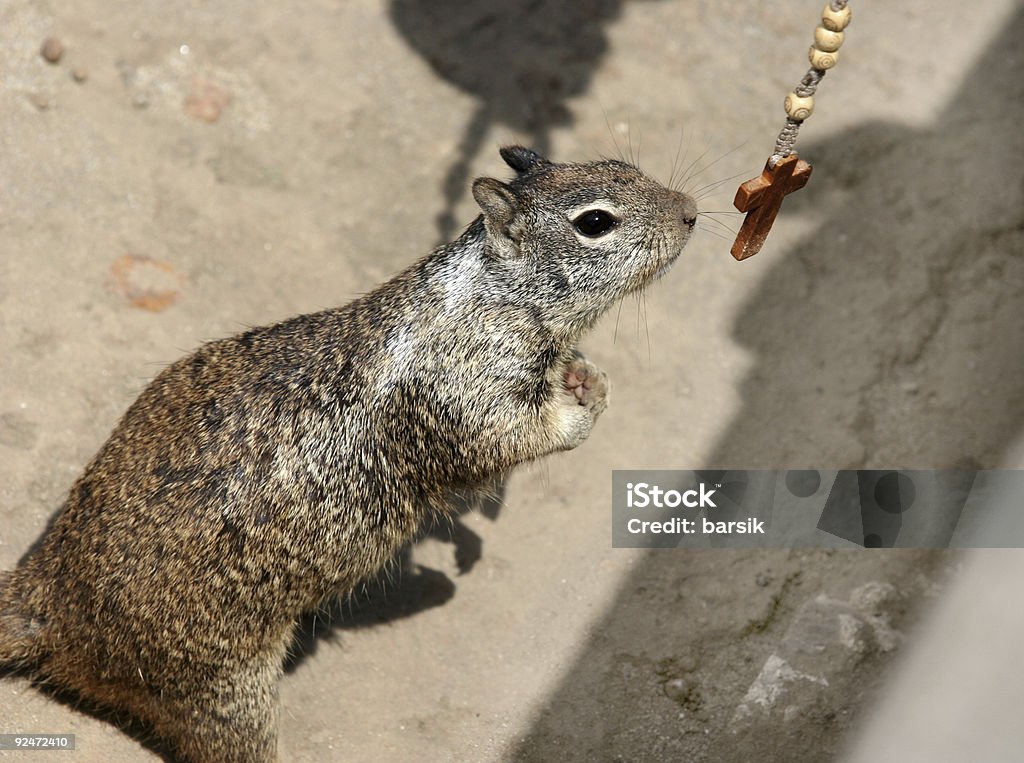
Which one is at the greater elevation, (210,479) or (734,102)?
(734,102)

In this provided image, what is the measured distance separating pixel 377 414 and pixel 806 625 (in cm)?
243

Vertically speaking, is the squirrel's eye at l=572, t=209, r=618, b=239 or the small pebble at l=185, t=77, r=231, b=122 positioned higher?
the small pebble at l=185, t=77, r=231, b=122

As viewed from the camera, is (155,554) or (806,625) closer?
A: (155,554)

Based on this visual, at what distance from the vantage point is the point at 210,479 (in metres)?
4.32

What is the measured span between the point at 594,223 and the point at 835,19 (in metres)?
1.19

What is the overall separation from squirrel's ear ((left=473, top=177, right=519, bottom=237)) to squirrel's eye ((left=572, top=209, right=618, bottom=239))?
268mm

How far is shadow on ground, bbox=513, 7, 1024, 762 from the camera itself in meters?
5.17

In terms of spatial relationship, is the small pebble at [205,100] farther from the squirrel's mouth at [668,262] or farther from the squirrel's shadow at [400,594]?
the squirrel's mouth at [668,262]

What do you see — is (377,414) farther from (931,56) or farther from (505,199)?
(931,56)

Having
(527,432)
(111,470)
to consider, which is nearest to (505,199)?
(527,432)

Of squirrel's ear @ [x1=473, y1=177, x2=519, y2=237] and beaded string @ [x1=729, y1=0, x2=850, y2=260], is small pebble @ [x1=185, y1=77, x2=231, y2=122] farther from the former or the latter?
beaded string @ [x1=729, y1=0, x2=850, y2=260]

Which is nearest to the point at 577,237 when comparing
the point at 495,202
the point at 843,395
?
the point at 495,202

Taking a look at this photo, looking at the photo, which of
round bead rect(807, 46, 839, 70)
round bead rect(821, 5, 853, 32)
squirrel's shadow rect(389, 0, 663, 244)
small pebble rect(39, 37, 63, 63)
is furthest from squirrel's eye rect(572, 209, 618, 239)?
small pebble rect(39, 37, 63, 63)

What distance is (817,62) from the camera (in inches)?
159
